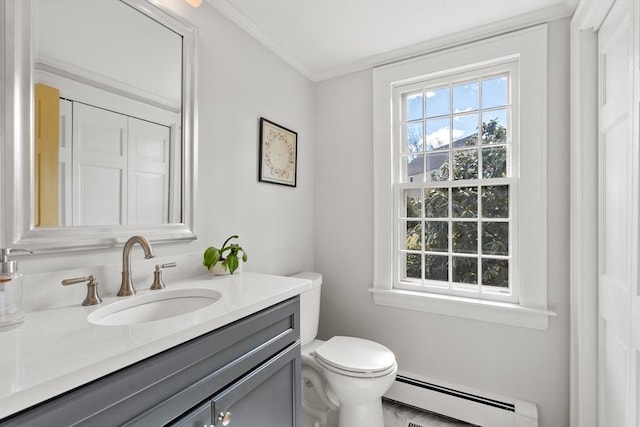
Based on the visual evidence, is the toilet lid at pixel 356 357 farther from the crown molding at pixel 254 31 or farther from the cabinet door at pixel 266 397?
the crown molding at pixel 254 31

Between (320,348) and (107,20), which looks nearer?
(107,20)

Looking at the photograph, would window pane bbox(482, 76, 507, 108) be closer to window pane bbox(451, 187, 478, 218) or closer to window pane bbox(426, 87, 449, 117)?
window pane bbox(426, 87, 449, 117)

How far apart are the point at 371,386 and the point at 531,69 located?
192 centimetres

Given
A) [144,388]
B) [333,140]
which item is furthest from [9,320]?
[333,140]

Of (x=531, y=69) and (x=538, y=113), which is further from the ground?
(x=531, y=69)

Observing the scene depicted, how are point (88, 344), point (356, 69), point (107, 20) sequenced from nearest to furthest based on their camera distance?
point (88, 344) < point (107, 20) < point (356, 69)

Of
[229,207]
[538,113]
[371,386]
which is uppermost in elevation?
[538,113]

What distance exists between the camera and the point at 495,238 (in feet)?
6.09

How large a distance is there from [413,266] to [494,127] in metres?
1.03

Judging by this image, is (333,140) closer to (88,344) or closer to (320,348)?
(320,348)

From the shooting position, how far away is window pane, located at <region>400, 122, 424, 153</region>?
211 cm

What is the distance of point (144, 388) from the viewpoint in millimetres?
693

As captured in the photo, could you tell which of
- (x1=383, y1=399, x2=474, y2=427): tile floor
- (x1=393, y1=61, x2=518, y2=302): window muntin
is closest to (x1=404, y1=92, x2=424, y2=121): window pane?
(x1=393, y1=61, x2=518, y2=302): window muntin

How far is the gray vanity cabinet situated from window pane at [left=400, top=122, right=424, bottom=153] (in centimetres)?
140
